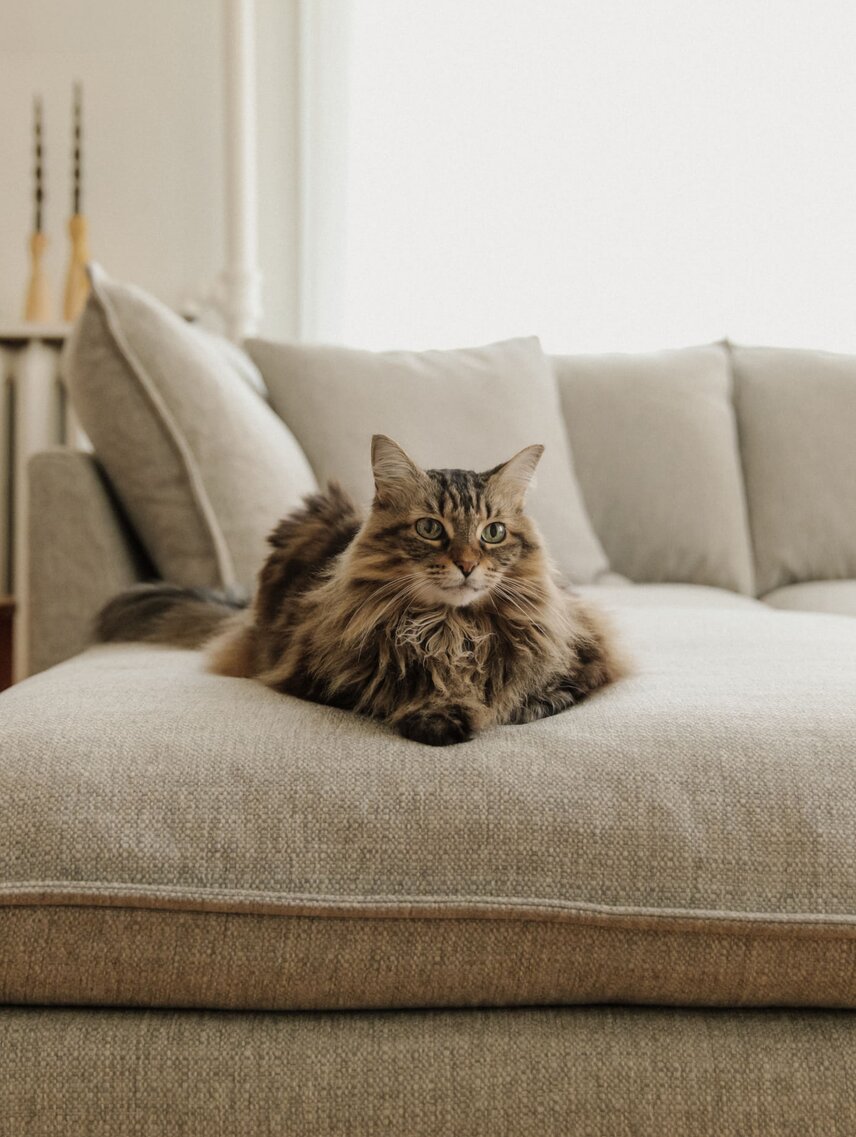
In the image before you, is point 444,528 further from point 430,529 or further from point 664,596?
point 664,596

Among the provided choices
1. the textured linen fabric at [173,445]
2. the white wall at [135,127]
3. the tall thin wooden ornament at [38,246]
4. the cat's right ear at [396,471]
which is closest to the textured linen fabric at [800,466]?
the textured linen fabric at [173,445]

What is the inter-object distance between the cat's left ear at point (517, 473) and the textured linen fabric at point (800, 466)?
1.31 m

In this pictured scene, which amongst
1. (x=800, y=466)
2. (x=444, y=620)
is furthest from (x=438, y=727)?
(x=800, y=466)

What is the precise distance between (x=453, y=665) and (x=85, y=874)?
0.41 meters

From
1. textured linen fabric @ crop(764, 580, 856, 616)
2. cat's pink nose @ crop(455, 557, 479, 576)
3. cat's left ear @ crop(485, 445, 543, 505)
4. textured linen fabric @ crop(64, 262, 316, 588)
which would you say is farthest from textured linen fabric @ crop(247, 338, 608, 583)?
cat's pink nose @ crop(455, 557, 479, 576)

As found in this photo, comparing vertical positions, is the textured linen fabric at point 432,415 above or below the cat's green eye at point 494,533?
above

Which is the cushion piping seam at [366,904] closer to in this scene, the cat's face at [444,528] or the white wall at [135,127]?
the cat's face at [444,528]

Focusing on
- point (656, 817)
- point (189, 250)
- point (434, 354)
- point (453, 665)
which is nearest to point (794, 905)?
point (656, 817)

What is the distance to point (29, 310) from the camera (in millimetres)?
2838

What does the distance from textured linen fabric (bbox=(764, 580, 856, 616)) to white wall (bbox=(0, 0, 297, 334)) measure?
203 cm

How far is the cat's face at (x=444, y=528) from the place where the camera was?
1.04m

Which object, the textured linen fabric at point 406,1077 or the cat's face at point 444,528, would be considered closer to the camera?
the textured linen fabric at point 406,1077

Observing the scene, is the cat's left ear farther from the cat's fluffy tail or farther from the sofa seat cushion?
the cat's fluffy tail

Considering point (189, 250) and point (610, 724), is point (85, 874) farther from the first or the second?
point (189, 250)
